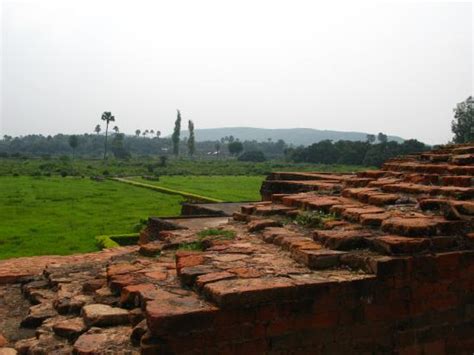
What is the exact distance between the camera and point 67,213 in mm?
19047

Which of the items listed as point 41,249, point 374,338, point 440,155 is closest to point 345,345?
point 374,338

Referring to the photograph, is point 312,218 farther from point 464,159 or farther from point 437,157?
point 437,157

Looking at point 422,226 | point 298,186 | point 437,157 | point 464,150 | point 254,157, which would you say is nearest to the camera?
point 422,226

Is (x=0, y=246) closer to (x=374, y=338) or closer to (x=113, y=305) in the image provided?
(x=113, y=305)

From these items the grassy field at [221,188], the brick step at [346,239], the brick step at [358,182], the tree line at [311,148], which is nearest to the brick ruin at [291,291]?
the brick step at [346,239]

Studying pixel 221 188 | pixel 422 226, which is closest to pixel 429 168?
pixel 422 226

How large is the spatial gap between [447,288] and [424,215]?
631mm

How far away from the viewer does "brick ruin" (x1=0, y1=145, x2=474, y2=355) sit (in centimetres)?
271

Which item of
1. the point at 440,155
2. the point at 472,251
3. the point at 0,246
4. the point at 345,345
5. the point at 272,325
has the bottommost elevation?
the point at 0,246

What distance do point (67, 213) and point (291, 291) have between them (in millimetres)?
17647

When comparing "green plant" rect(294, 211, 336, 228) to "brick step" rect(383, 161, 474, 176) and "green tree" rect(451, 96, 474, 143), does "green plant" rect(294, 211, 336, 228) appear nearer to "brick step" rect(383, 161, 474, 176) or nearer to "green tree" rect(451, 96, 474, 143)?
"brick step" rect(383, 161, 474, 176)

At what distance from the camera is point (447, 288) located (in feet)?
11.0

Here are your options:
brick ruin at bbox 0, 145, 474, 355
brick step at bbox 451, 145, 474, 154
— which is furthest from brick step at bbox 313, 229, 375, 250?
brick step at bbox 451, 145, 474, 154

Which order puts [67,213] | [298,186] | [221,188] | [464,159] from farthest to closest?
[221,188]
[67,213]
[298,186]
[464,159]
